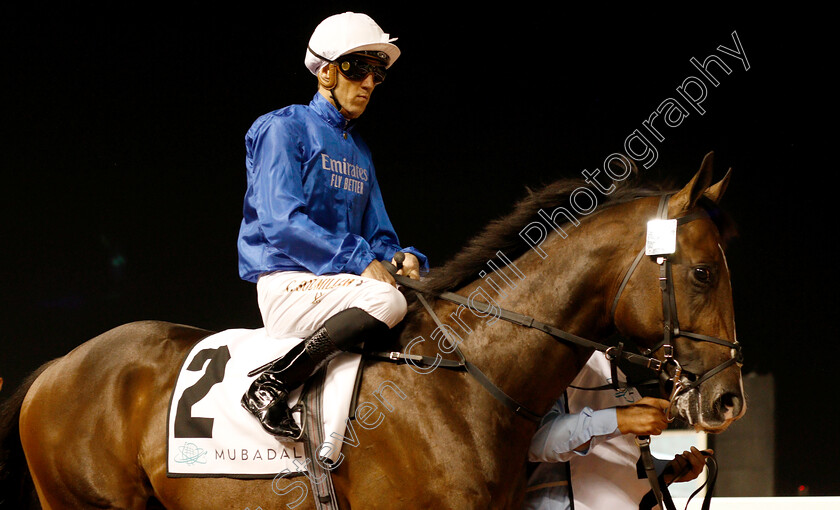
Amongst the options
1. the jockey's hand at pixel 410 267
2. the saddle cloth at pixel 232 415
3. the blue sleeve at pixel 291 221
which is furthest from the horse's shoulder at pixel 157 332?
the jockey's hand at pixel 410 267

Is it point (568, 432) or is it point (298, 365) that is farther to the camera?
point (568, 432)

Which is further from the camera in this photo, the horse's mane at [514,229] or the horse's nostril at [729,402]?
the horse's mane at [514,229]

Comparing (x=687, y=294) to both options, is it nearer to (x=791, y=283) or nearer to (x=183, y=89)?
(x=791, y=283)

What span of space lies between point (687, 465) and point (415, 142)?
2.31 meters

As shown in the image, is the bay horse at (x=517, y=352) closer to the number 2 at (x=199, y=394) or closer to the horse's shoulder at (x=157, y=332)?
the number 2 at (x=199, y=394)

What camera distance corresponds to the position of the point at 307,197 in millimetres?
1985

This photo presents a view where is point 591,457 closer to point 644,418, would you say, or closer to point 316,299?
point 644,418

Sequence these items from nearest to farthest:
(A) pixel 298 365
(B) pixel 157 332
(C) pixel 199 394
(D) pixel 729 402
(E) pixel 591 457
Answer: (D) pixel 729 402
(A) pixel 298 365
(C) pixel 199 394
(E) pixel 591 457
(B) pixel 157 332

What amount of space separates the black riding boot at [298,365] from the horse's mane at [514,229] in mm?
262

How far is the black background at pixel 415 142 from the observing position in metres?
3.39

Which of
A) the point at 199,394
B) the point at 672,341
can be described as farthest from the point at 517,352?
the point at 199,394

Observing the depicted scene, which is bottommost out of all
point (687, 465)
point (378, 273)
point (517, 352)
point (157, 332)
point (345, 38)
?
point (687, 465)

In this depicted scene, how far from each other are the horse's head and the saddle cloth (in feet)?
2.47

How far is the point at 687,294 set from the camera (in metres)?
1.59
